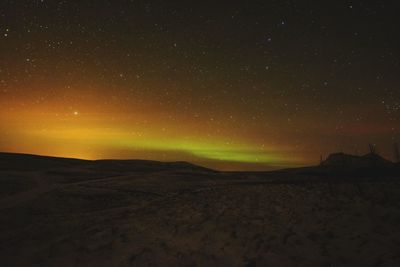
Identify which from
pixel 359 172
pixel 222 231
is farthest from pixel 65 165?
pixel 222 231

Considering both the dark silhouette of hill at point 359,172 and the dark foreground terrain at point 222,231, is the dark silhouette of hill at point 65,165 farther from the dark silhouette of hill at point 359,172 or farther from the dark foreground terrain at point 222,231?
the dark foreground terrain at point 222,231

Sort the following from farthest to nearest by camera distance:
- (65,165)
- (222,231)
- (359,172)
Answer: (65,165)
(359,172)
(222,231)

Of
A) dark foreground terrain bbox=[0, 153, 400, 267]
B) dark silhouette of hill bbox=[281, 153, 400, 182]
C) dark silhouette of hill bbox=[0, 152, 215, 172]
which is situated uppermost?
dark silhouette of hill bbox=[281, 153, 400, 182]

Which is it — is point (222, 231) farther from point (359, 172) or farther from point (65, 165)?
point (65, 165)

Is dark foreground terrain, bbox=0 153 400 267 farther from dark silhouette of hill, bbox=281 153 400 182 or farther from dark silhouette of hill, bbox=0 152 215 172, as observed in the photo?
dark silhouette of hill, bbox=0 152 215 172

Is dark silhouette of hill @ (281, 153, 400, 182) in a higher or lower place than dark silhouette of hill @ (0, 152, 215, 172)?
higher

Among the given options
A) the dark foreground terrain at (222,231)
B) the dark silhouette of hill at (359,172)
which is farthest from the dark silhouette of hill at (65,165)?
the dark foreground terrain at (222,231)

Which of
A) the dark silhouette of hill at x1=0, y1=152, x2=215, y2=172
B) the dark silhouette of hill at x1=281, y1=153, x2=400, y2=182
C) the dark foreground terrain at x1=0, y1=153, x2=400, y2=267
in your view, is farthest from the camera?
the dark silhouette of hill at x1=0, y1=152, x2=215, y2=172

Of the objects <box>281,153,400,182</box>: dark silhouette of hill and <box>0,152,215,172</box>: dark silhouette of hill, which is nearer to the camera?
<box>281,153,400,182</box>: dark silhouette of hill

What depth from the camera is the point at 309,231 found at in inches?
477

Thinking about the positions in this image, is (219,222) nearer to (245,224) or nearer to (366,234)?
(245,224)

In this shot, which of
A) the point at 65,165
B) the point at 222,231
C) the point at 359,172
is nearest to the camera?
the point at 222,231

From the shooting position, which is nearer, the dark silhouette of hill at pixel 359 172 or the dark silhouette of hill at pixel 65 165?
the dark silhouette of hill at pixel 359 172

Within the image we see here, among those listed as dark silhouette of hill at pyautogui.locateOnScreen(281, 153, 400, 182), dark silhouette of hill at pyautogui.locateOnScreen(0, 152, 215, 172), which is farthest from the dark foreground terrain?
dark silhouette of hill at pyautogui.locateOnScreen(0, 152, 215, 172)
